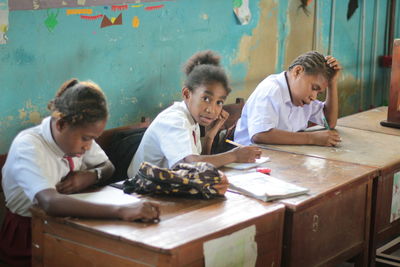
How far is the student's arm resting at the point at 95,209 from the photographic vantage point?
2.13m

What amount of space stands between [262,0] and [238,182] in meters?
2.39

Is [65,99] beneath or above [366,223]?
above

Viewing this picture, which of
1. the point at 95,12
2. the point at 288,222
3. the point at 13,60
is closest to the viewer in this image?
the point at 288,222

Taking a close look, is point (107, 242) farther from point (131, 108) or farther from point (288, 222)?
point (131, 108)

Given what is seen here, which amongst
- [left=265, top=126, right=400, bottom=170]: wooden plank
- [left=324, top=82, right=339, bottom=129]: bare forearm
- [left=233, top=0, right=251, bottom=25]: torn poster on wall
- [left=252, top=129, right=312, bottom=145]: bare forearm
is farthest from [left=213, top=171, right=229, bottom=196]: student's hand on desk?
[left=233, top=0, right=251, bottom=25]: torn poster on wall

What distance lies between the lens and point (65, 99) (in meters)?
2.28

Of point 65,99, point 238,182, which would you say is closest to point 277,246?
point 238,182

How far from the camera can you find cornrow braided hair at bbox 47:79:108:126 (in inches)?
88.7

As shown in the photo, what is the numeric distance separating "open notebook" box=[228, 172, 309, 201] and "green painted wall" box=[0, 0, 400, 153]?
3.60ft

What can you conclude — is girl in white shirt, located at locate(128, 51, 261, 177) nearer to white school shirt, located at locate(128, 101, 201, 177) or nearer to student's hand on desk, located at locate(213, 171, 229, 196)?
white school shirt, located at locate(128, 101, 201, 177)

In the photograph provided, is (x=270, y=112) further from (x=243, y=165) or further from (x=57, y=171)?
(x=57, y=171)

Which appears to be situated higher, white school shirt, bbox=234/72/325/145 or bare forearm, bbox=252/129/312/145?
white school shirt, bbox=234/72/325/145

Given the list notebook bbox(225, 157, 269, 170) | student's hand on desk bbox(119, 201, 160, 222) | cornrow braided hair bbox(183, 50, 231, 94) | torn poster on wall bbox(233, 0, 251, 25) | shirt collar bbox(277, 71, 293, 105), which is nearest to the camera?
student's hand on desk bbox(119, 201, 160, 222)

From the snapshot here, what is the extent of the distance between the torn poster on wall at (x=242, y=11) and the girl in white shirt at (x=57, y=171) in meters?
2.24
